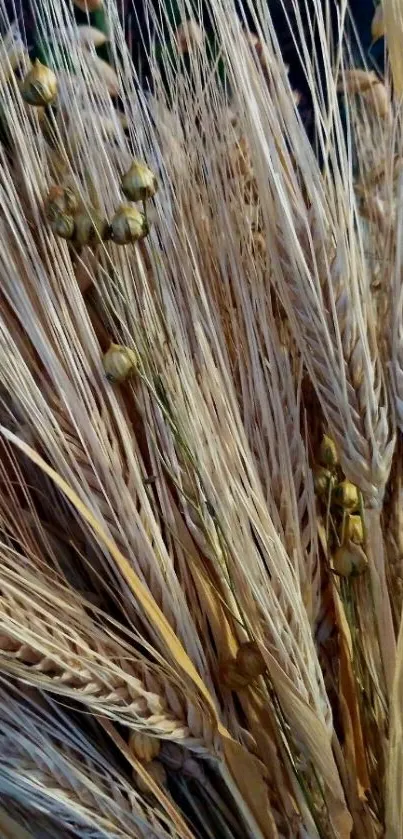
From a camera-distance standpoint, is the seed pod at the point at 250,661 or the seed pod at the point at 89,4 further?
the seed pod at the point at 89,4

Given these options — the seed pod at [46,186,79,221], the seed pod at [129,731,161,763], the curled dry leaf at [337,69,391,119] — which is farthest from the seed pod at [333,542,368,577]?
the curled dry leaf at [337,69,391,119]

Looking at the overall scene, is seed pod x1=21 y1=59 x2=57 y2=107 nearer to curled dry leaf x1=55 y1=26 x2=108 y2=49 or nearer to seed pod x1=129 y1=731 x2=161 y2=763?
curled dry leaf x1=55 y1=26 x2=108 y2=49

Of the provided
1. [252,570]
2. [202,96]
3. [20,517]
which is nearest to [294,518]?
[252,570]

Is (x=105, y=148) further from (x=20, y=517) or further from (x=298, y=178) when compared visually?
(x=20, y=517)

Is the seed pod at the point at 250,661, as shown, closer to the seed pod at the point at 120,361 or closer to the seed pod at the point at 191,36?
the seed pod at the point at 120,361

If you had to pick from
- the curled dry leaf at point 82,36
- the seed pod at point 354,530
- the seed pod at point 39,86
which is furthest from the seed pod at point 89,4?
the seed pod at point 354,530
